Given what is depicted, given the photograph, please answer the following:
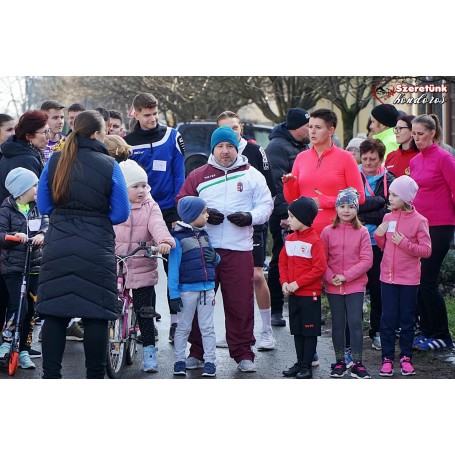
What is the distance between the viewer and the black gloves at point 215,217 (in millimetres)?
7550

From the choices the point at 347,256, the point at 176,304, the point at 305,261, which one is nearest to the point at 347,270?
the point at 347,256

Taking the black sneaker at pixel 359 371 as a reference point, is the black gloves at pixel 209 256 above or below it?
above

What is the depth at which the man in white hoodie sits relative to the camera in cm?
766

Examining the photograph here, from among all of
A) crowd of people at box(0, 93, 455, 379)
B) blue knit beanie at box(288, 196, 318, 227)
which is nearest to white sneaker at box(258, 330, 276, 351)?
crowd of people at box(0, 93, 455, 379)

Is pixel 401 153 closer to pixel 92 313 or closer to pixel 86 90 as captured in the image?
pixel 92 313

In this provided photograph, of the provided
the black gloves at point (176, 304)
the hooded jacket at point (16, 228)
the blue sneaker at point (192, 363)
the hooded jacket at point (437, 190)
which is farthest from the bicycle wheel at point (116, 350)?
the hooded jacket at point (437, 190)

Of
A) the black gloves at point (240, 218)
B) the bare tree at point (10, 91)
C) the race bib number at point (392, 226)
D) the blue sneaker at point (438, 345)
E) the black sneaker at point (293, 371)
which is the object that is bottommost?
the blue sneaker at point (438, 345)

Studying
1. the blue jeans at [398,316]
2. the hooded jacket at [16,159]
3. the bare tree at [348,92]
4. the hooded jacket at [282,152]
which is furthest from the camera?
the bare tree at [348,92]

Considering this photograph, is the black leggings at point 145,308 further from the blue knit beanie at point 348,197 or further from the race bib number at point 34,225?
the blue knit beanie at point 348,197

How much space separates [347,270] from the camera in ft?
24.3

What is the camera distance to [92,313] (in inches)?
245

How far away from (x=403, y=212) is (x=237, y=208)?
49.1 inches

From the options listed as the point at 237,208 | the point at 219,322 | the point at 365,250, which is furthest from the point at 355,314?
the point at 219,322

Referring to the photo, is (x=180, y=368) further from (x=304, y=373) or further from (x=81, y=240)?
(x=81, y=240)
